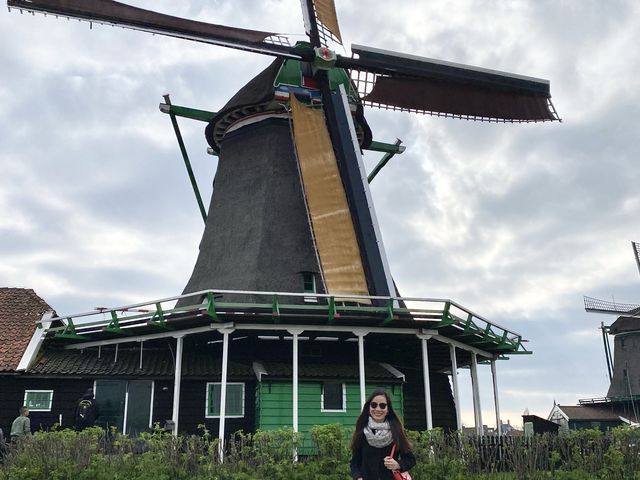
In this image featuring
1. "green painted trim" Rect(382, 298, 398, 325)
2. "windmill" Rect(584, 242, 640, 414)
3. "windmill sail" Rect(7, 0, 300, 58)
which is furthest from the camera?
"windmill" Rect(584, 242, 640, 414)

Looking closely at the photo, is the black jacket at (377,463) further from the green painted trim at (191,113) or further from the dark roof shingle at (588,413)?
the dark roof shingle at (588,413)

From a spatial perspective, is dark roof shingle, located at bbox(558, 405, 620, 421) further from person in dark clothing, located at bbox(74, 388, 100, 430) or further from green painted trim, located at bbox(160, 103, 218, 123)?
person in dark clothing, located at bbox(74, 388, 100, 430)

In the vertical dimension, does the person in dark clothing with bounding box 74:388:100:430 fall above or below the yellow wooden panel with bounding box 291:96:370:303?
below

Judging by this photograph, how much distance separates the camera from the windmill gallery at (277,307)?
59.2ft

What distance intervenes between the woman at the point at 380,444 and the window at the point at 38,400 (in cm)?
1434

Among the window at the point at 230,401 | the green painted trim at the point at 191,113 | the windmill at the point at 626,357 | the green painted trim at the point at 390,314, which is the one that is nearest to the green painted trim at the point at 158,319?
the window at the point at 230,401

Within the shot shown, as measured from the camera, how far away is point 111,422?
18.8 m

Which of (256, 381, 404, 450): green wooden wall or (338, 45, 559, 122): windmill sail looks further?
(338, 45, 559, 122): windmill sail

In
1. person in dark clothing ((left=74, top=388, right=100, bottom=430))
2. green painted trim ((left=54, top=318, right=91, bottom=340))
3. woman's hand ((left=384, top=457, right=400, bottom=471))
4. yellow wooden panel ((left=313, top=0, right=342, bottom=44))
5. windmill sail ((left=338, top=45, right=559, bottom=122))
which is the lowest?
woman's hand ((left=384, top=457, right=400, bottom=471))

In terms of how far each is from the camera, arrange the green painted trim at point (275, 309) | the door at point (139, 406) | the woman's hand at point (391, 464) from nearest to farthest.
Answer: the woman's hand at point (391, 464)
the green painted trim at point (275, 309)
the door at point (139, 406)

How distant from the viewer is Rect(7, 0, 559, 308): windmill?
19.8 m

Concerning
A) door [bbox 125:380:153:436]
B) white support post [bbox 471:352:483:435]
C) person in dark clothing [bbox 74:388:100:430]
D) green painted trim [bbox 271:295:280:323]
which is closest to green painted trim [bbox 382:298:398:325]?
green painted trim [bbox 271:295:280:323]

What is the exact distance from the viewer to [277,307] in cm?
1666

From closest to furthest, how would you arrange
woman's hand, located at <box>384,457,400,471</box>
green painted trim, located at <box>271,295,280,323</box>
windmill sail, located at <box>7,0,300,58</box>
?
woman's hand, located at <box>384,457,400,471</box>, green painted trim, located at <box>271,295,280,323</box>, windmill sail, located at <box>7,0,300,58</box>
